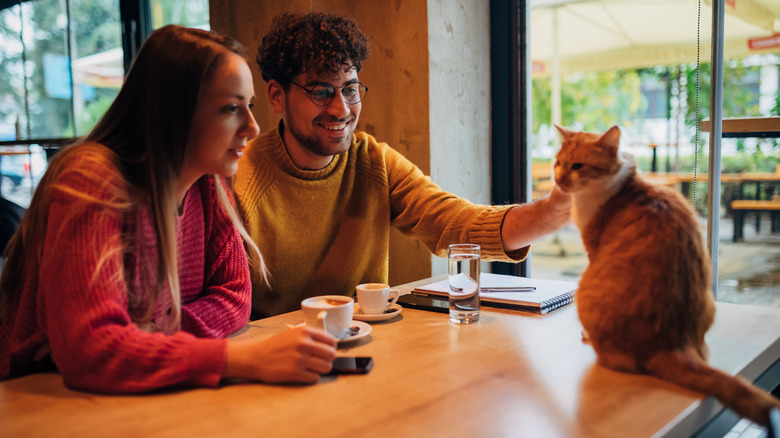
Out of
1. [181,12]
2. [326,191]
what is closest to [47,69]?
[181,12]

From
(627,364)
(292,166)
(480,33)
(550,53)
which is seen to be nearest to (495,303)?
(627,364)

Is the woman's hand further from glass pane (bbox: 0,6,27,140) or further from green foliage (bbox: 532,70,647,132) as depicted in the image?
glass pane (bbox: 0,6,27,140)

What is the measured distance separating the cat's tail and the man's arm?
1.51 feet

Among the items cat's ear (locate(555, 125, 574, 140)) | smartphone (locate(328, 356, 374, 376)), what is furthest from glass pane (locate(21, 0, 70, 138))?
cat's ear (locate(555, 125, 574, 140))

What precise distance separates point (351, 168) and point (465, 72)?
71 centimetres

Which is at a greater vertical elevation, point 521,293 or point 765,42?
point 765,42

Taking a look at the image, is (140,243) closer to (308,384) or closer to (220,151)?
(220,151)

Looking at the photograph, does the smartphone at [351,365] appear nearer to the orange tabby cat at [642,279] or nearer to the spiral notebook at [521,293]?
the orange tabby cat at [642,279]

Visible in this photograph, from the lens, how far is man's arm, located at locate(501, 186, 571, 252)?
129 cm

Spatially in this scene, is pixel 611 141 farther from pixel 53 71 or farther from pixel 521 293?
pixel 53 71

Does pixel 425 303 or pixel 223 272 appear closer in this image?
pixel 223 272

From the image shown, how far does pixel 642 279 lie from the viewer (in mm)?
875

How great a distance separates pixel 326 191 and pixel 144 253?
0.80 metres

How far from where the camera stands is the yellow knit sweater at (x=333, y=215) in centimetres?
164
